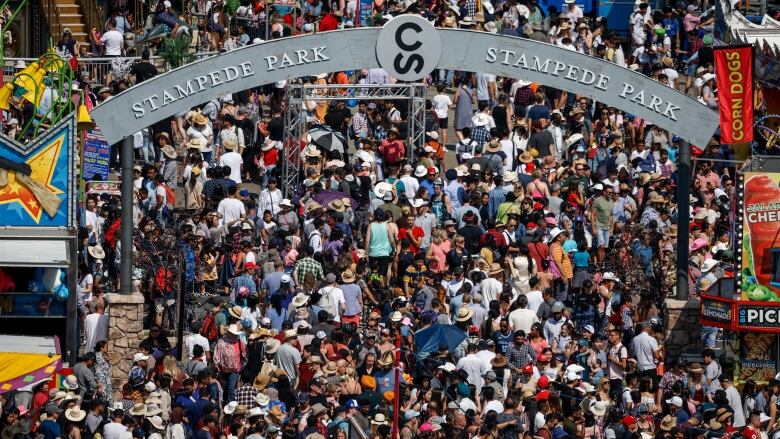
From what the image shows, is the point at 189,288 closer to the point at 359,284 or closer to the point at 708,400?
the point at 359,284

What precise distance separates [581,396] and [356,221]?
7.43 meters

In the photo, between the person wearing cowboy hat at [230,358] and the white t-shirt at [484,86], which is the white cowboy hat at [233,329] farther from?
the white t-shirt at [484,86]

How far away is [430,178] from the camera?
1507 inches

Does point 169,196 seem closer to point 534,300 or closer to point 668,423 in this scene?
point 534,300

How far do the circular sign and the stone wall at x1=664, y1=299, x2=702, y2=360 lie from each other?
4759mm

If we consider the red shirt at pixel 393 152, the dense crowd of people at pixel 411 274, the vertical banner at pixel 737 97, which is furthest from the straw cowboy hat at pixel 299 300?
the red shirt at pixel 393 152

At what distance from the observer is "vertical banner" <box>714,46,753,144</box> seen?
33344 millimetres

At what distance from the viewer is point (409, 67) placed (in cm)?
3369

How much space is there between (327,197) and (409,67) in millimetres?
4104

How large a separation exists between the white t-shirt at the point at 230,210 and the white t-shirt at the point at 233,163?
241cm

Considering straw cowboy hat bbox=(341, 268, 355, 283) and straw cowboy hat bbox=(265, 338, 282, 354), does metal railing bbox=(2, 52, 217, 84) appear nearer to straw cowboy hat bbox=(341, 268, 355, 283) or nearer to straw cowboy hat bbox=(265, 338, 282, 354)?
straw cowboy hat bbox=(341, 268, 355, 283)

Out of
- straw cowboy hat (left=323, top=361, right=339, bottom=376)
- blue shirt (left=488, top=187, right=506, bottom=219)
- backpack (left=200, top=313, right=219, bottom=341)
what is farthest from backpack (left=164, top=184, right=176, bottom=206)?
straw cowboy hat (left=323, top=361, right=339, bottom=376)

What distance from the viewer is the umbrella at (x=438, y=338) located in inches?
1248

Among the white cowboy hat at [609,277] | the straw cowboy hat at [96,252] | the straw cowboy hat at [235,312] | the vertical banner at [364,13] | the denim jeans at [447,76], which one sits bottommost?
the straw cowboy hat at [235,312]
